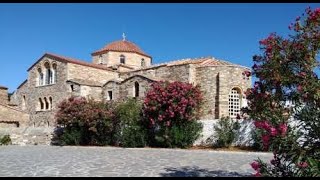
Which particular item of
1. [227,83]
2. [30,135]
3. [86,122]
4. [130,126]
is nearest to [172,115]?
[130,126]

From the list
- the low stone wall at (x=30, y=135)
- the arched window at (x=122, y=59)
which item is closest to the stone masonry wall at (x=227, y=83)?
the low stone wall at (x=30, y=135)

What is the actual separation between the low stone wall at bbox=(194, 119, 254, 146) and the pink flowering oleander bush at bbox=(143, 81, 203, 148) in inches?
19.7

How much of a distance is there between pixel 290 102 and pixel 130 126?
53.8 ft

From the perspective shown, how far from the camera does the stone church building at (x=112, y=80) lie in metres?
29.8

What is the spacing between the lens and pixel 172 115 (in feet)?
70.2

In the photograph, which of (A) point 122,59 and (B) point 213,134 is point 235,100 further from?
(A) point 122,59

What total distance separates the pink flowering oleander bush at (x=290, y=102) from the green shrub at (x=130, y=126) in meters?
14.1

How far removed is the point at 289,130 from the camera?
593 centimetres

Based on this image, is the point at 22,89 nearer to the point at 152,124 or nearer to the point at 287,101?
the point at 152,124

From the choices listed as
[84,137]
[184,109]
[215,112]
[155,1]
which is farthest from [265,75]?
[215,112]

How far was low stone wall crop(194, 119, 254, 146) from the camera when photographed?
68.3ft

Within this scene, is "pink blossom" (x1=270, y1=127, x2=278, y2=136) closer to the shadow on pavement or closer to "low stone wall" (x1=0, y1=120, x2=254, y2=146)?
the shadow on pavement

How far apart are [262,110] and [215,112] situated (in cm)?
2141

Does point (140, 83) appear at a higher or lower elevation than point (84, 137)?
higher
